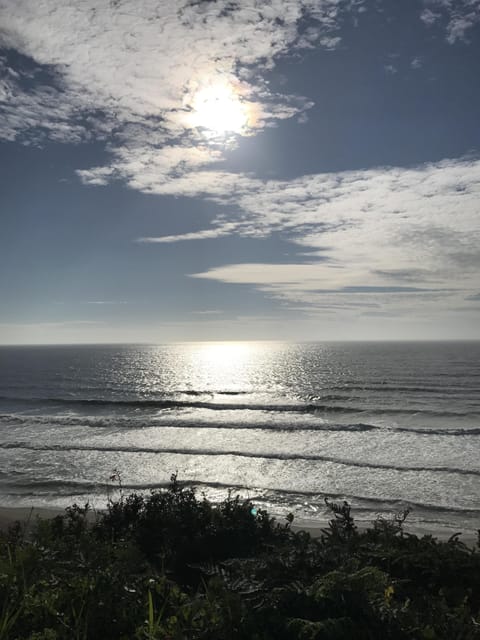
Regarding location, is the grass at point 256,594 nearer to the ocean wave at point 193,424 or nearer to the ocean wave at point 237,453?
the ocean wave at point 237,453

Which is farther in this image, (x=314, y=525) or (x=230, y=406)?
(x=230, y=406)

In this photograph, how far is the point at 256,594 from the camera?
472 cm

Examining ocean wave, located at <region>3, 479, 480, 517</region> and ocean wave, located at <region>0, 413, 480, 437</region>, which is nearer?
ocean wave, located at <region>3, 479, 480, 517</region>

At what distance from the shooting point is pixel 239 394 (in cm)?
5853

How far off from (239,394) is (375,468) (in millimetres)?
37109

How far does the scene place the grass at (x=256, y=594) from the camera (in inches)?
156

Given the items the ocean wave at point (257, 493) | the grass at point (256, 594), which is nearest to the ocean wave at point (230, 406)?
the ocean wave at point (257, 493)

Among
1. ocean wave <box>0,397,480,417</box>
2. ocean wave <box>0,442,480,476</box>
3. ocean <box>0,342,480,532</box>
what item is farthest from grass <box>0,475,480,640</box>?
ocean wave <box>0,397,480,417</box>

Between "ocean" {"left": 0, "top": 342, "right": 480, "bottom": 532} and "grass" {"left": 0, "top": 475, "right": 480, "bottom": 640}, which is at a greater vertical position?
"grass" {"left": 0, "top": 475, "right": 480, "bottom": 640}

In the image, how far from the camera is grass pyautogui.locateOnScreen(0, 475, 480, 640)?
3953mm

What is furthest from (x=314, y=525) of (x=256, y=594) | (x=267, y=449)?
(x=267, y=449)

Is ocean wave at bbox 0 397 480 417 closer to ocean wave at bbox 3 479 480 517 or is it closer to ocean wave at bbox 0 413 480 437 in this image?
ocean wave at bbox 0 413 480 437

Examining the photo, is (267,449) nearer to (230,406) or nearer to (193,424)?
(193,424)

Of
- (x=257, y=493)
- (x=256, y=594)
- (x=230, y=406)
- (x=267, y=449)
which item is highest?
(x=256, y=594)
